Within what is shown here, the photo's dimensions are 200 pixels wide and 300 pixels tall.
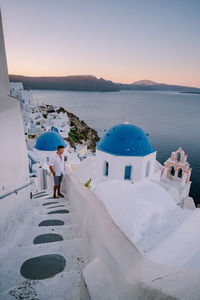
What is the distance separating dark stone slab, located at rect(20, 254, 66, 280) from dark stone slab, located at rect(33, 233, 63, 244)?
35cm

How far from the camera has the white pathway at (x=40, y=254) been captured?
1579mm

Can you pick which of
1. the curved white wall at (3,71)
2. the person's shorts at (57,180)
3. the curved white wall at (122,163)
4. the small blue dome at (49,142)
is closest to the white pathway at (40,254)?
the person's shorts at (57,180)

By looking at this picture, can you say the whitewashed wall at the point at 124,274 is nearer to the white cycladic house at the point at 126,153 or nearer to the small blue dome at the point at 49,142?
the white cycladic house at the point at 126,153

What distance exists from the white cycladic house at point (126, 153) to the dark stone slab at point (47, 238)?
739cm

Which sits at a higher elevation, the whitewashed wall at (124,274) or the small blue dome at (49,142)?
the whitewashed wall at (124,274)

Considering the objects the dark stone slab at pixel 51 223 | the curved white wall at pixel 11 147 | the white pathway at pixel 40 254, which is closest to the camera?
the white pathway at pixel 40 254

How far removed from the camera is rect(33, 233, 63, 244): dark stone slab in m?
2.36

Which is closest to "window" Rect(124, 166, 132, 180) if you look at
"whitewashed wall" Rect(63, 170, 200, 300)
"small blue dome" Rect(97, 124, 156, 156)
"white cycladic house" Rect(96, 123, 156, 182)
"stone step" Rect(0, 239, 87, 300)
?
"white cycladic house" Rect(96, 123, 156, 182)

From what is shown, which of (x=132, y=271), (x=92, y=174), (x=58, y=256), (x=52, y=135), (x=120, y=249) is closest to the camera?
(x=132, y=271)

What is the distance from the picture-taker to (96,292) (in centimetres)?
134

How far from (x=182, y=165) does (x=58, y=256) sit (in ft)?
43.3

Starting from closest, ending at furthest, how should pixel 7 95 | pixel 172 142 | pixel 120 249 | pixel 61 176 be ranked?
pixel 120 249 → pixel 7 95 → pixel 61 176 → pixel 172 142

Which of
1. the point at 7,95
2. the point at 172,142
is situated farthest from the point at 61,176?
the point at 172,142

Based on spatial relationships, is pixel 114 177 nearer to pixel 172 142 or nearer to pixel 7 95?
pixel 7 95
